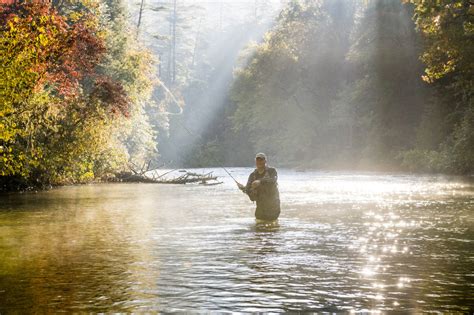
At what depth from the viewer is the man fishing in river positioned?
1703 centimetres

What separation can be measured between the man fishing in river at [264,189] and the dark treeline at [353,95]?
19.4m

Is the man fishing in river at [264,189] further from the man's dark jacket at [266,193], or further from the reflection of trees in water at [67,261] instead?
the reflection of trees in water at [67,261]

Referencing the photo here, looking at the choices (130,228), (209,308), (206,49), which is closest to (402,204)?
(130,228)

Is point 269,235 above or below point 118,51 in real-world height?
below

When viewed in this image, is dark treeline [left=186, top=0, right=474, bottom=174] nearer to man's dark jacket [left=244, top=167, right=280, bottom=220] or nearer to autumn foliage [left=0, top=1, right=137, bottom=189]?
autumn foliage [left=0, top=1, right=137, bottom=189]

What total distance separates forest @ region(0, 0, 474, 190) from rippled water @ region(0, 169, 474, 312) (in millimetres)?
5376

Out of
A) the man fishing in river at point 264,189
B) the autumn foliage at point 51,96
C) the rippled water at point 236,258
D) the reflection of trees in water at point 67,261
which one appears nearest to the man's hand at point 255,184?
the man fishing in river at point 264,189

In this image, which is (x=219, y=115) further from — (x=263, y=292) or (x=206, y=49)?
(x=263, y=292)

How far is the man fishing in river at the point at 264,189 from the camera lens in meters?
17.0

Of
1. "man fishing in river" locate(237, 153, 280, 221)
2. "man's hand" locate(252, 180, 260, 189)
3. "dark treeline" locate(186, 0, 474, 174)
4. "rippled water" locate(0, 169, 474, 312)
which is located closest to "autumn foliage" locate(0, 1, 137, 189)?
"rippled water" locate(0, 169, 474, 312)

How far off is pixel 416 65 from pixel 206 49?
8103cm

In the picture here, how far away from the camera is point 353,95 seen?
213 ft

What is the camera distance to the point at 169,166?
96000 mm

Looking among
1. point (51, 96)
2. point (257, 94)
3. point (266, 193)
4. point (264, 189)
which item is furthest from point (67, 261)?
point (257, 94)
